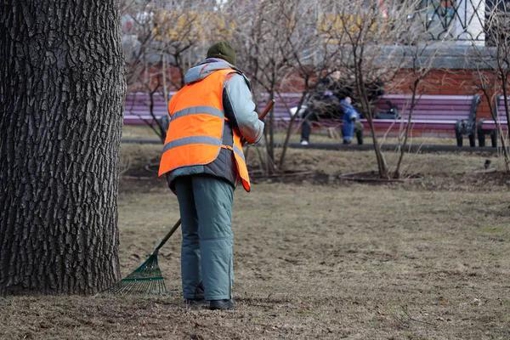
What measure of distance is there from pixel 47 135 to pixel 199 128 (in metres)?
0.97

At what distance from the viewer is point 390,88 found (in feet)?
50.3

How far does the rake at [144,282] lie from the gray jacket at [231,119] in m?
0.70

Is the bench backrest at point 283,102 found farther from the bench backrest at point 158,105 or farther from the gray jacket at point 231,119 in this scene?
the gray jacket at point 231,119

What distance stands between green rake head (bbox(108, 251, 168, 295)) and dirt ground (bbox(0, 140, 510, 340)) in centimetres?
17

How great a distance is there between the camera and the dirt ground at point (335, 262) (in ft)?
18.7

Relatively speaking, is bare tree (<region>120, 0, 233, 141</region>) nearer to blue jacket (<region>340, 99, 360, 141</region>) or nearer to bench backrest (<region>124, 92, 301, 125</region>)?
bench backrest (<region>124, 92, 301, 125</region>)

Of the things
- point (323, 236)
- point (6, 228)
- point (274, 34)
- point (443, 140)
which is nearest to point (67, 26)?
point (6, 228)

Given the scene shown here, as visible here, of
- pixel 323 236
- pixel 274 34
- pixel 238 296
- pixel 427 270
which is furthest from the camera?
pixel 274 34

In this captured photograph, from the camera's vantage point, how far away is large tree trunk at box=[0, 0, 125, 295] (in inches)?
246

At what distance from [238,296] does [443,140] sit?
1217 centimetres

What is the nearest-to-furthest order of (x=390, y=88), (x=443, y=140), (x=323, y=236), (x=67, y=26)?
(x=67, y=26) < (x=323, y=236) < (x=390, y=88) < (x=443, y=140)

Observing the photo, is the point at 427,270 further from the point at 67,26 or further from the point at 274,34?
the point at 274,34

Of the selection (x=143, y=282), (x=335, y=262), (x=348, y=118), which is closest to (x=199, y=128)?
(x=143, y=282)

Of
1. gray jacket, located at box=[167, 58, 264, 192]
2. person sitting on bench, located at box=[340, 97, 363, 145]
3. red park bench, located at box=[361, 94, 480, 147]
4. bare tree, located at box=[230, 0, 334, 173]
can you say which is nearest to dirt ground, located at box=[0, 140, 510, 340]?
gray jacket, located at box=[167, 58, 264, 192]
